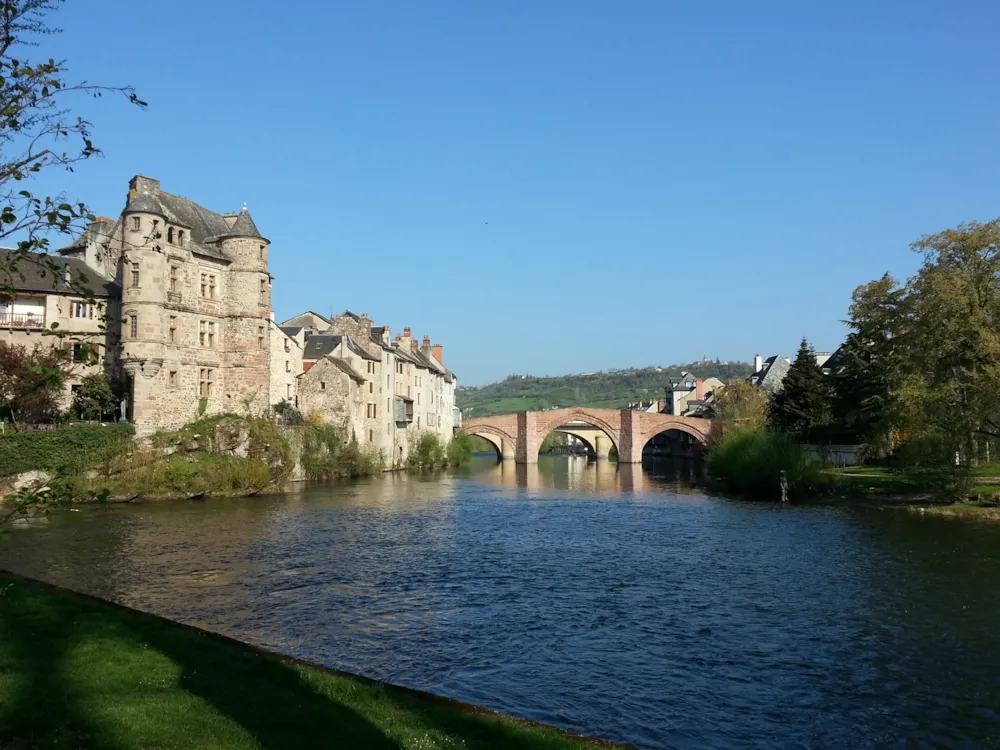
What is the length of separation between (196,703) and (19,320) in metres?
39.8

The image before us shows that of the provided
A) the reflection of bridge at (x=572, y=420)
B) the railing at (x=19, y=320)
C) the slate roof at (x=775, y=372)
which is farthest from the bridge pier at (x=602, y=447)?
the railing at (x=19, y=320)

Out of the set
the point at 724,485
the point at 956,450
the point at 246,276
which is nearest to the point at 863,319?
the point at 724,485

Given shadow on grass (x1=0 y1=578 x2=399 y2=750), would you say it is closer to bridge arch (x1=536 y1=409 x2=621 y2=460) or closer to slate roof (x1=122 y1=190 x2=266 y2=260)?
slate roof (x1=122 y1=190 x2=266 y2=260)

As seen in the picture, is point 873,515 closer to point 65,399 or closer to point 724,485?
point 724,485

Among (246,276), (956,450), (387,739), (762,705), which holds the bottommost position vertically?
(762,705)

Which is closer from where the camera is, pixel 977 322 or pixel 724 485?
pixel 977 322

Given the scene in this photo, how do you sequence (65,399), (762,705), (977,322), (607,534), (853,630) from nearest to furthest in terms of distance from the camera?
(762,705) → (853,630) → (607,534) → (977,322) → (65,399)

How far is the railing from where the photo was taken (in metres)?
41.2

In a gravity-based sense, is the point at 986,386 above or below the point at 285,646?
above

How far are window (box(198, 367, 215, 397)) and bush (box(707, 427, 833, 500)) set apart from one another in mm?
29956

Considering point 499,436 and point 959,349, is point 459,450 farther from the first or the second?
point 959,349

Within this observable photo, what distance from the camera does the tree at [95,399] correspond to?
38906mm

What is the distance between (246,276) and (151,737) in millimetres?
41075

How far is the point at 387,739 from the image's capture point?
7789 mm
